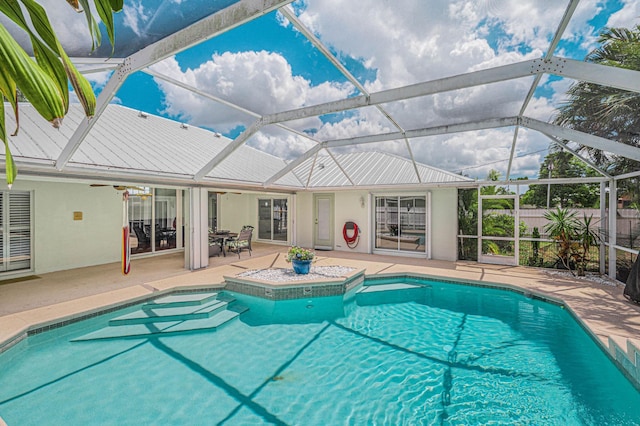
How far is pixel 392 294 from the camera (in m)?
7.89

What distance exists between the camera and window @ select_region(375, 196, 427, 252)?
37.9 feet

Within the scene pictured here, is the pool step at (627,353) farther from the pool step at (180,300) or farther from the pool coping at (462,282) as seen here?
the pool step at (180,300)

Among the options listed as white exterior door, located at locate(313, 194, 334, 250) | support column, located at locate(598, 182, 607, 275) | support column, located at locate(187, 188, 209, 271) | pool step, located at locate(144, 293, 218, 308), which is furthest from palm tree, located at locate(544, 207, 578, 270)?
support column, located at locate(187, 188, 209, 271)

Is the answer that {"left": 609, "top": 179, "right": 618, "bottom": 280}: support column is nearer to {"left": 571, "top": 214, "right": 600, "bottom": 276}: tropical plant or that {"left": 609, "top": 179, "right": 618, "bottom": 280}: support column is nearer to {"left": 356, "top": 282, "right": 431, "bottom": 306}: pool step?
{"left": 571, "top": 214, "right": 600, "bottom": 276}: tropical plant

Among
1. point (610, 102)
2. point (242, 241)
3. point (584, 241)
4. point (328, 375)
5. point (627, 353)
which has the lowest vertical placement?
point (328, 375)

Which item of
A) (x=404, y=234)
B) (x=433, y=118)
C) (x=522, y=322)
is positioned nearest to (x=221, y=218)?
(x=404, y=234)

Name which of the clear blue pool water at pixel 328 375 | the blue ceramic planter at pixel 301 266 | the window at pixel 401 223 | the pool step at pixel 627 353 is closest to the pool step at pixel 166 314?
the clear blue pool water at pixel 328 375

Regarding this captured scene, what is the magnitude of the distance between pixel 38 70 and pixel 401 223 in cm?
1195

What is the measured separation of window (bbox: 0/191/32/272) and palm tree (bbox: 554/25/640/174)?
12.1m

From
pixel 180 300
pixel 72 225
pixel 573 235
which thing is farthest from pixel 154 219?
pixel 573 235

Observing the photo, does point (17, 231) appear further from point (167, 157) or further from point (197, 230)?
point (197, 230)

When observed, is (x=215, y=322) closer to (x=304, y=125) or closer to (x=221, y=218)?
(x=304, y=125)

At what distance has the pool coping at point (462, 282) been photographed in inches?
184

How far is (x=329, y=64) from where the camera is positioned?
15.1 feet
